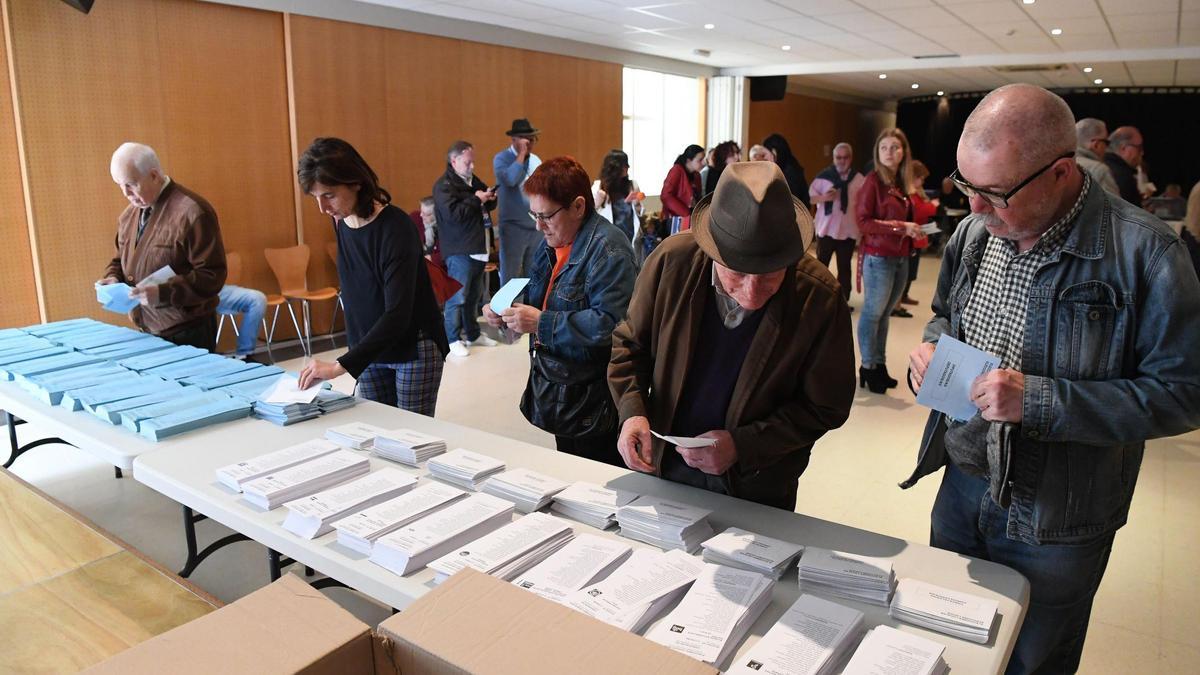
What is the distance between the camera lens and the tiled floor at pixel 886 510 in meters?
2.69

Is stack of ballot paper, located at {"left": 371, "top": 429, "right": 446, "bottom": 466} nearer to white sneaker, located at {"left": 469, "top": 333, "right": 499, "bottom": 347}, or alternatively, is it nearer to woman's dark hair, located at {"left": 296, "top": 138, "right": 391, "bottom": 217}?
woman's dark hair, located at {"left": 296, "top": 138, "right": 391, "bottom": 217}

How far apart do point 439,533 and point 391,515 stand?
15 centimetres

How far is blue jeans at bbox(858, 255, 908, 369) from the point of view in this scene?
5172 millimetres

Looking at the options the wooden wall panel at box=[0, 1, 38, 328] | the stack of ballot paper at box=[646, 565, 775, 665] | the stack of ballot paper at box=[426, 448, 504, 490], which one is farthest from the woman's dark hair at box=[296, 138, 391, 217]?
the wooden wall panel at box=[0, 1, 38, 328]

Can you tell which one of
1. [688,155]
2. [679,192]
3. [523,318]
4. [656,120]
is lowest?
[523,318]

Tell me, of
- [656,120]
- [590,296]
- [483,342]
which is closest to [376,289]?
[590,296]

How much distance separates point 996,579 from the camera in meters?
1.52

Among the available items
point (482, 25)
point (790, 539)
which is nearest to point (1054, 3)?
point (482, 25)

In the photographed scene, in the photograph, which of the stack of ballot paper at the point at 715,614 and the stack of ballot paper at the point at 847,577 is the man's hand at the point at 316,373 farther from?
the stack of ballot paper at the point at 847,577

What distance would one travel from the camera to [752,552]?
1.54m

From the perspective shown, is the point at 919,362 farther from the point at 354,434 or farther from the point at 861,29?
the point at 861,29

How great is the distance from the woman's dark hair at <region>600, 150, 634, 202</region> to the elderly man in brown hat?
447 cm

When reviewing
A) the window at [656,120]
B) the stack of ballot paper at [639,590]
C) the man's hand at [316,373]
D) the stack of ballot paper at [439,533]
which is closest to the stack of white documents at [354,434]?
the man's hand at [316,373]

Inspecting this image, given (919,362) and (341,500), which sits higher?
(919,362)
